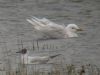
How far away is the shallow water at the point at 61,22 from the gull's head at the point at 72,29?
0.46ft

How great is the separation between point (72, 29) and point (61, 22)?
829 millimetres

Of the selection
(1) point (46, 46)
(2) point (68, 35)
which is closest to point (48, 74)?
(1) point (46, 46)

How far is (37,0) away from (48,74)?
327 inches

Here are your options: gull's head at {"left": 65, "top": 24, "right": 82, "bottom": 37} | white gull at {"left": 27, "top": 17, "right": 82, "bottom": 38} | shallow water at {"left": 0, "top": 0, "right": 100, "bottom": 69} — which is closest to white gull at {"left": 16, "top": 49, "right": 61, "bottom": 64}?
shallow water at {"left": 0, "top": 0, "right": 100, "bottom": 69}

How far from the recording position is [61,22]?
12953mm

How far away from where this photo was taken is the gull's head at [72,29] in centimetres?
1181

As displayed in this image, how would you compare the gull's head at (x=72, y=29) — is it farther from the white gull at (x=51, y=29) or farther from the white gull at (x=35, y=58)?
the white gull at (x=35, y=58)

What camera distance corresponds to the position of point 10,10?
45.7ft

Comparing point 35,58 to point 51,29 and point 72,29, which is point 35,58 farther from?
point 72,29

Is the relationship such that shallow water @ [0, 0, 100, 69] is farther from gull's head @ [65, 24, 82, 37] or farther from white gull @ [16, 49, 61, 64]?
white gull @ [16, 49, 61, 64]

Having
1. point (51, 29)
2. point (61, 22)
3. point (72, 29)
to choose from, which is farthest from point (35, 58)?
point (61, 22)

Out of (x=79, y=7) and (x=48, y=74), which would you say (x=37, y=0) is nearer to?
(x=79, y=7)

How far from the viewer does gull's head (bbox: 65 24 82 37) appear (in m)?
11.8

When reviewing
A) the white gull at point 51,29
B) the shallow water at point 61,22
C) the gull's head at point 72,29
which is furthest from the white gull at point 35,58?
the gull's head at point 72,29
